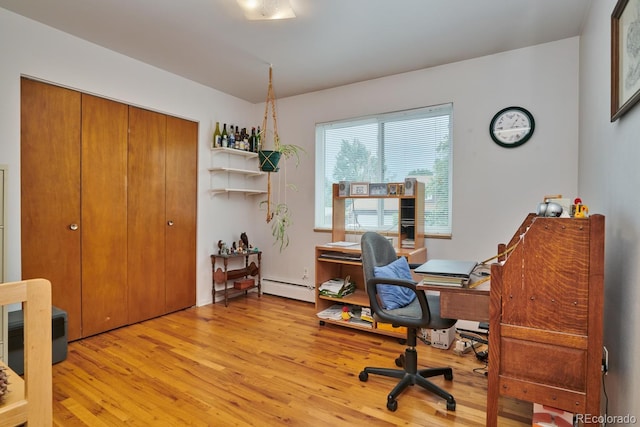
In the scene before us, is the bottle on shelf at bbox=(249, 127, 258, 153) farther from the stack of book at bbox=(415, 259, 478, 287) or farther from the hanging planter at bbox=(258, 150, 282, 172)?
the stack of book at bbox=(415, 259, 478, 287)

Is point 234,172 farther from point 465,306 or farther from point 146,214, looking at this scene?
point 465,306

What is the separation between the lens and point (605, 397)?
5.32ft

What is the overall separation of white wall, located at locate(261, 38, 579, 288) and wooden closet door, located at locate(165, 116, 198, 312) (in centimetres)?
127

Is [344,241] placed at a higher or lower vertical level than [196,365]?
higher

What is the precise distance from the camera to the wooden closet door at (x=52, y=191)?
8.35ft

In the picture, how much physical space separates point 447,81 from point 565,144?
116cm

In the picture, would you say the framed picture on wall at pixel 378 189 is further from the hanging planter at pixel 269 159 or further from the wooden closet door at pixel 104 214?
the wooden closet door at pixel 104 214

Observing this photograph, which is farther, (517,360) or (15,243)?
(15,243)

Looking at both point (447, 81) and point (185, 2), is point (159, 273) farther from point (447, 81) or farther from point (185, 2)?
point (447, 81)

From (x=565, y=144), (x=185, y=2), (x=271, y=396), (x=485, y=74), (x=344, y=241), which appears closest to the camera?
(x=271, y=396)

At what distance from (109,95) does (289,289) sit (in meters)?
2.81

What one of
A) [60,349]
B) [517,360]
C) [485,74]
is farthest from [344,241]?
[60,349]

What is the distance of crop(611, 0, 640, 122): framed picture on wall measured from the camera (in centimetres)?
132

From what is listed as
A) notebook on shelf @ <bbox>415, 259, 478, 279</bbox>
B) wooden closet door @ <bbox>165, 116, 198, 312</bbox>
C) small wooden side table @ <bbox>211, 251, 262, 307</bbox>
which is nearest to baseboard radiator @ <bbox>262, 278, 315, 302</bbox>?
small wooden side table @ <bbox>211, 251, 262, 307</bbox>
